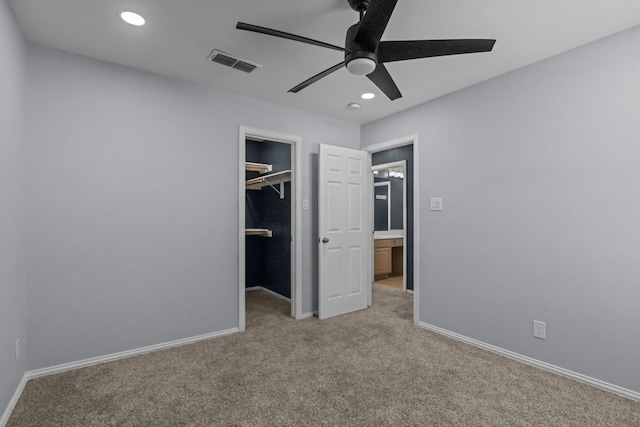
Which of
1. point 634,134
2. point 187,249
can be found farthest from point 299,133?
point 634,134

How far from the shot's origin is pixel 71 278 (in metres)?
2.46

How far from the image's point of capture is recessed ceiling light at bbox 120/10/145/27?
2010 mm

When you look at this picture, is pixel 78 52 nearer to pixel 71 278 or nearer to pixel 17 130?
pixel 17 130

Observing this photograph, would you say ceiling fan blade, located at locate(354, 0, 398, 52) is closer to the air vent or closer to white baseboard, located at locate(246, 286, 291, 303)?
the air vent

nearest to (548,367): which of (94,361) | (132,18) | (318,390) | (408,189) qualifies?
(318,390)

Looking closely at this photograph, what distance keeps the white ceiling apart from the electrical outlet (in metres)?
2.10

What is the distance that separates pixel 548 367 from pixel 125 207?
143 inches

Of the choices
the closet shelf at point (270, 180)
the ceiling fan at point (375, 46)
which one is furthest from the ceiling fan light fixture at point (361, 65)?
the closet shelf at point (270, 180)

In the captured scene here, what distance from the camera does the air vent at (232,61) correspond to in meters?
2.50

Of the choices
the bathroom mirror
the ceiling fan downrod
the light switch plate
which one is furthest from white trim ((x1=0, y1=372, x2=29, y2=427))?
the bathroom mirror

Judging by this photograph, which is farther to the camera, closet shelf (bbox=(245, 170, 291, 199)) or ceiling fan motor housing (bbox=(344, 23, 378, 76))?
closet shelf (bbox=(245, 170, 291, 199))

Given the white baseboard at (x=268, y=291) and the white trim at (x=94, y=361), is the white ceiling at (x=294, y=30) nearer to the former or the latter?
the white trim at (x=94, y=361)

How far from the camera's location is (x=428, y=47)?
1706 millimetres

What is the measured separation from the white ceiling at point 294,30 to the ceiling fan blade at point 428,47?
1.20 ft
